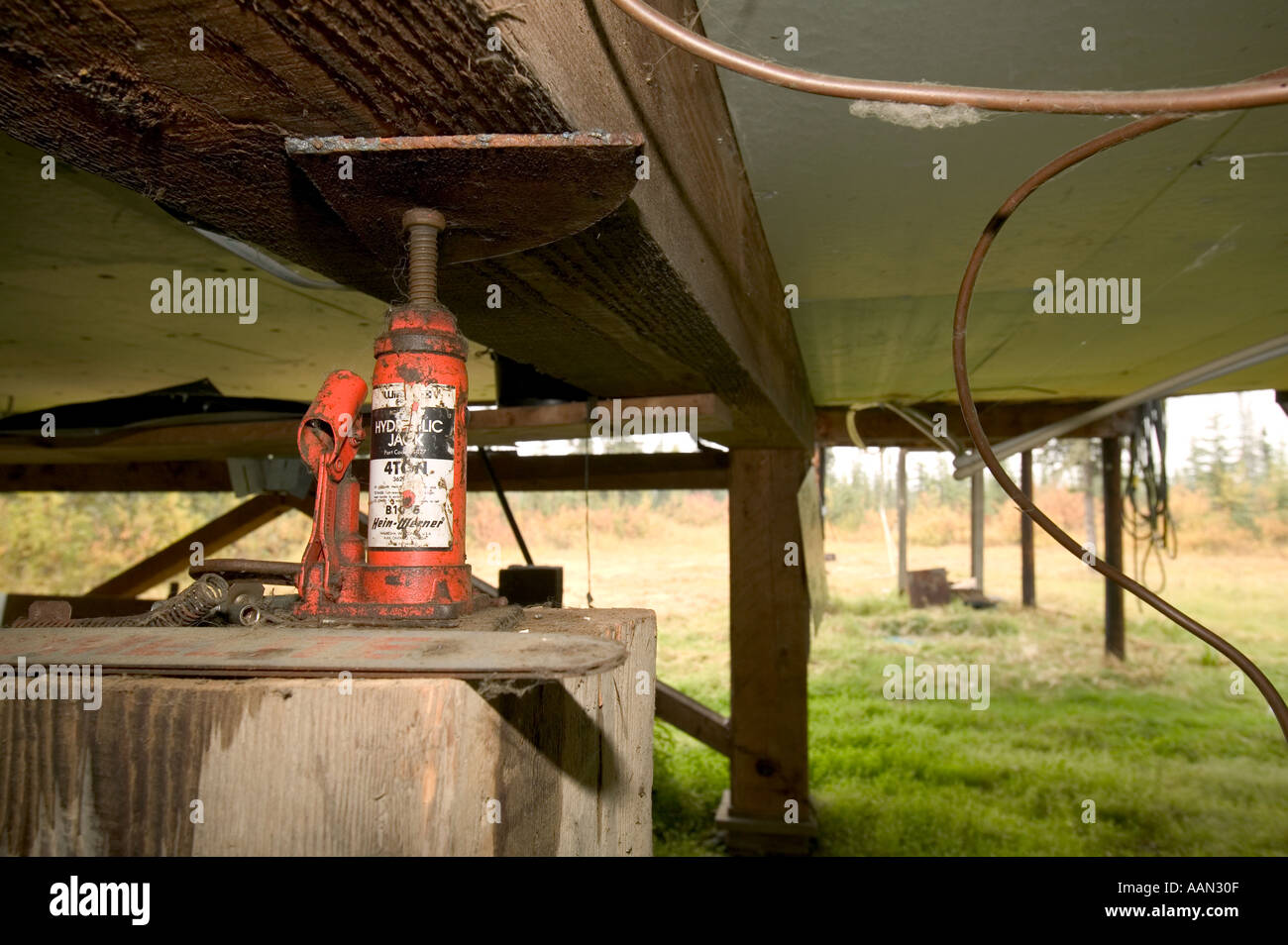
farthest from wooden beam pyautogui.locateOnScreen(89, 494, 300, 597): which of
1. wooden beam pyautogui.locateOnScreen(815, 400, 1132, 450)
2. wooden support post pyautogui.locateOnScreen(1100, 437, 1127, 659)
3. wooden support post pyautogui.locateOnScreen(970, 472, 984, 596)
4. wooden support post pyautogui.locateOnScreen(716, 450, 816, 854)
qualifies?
wooden support post pyautogui.locateOnScreen(970, 472, 984, 596)

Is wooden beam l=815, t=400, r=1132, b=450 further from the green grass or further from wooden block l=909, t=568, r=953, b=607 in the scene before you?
wooden block l=909, t=568, r=953, b=607

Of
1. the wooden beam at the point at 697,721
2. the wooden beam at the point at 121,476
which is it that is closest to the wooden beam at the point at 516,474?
the wooden beam at the point at 121,476

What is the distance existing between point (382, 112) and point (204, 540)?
118 inches

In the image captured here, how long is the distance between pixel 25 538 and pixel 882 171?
11.2m

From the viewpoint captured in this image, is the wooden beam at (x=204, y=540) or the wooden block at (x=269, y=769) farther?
the wooden beam at (x=204, y=540)

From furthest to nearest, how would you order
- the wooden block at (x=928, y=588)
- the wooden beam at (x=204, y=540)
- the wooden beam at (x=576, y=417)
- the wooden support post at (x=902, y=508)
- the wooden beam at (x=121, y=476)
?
the wooden block at (x=928, y=588) < the wooden support post at (x=902, y=508) < the wooden beam at (x=204, y=540) < the wooden beam at (x=121, y=476) < the wooden beam at (x=576, y=417)

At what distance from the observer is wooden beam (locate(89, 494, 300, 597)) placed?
2.89m

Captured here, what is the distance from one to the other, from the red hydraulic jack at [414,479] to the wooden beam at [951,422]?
294 cm

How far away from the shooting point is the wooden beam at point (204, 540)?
289cm

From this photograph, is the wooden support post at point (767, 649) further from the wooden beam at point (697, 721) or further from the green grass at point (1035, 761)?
the green grass at point (1035, 761)

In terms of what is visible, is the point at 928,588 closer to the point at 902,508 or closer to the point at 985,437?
the point at 902,508

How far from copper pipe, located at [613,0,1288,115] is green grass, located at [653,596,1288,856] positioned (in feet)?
8.78

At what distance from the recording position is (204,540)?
2963 millimetres

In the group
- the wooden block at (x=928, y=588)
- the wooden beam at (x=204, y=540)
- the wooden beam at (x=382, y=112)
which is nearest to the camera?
the wooden beam at (x=382, y=112)
